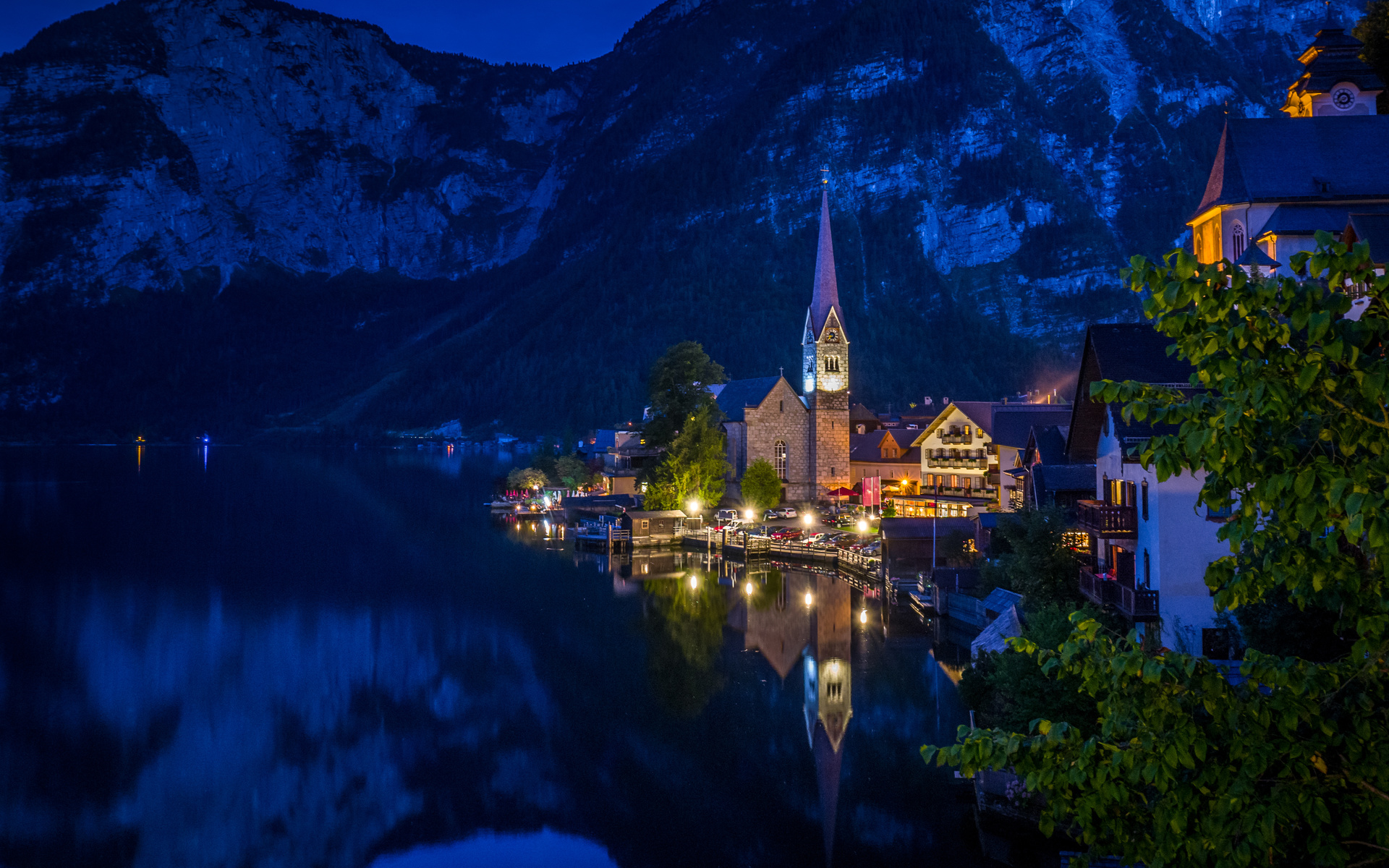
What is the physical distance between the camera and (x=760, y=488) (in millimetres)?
82062

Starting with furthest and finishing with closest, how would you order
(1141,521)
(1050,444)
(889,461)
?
(889,461)
(1050,444)
(1141,521)

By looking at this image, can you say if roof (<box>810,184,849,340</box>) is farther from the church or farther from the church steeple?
the church steeple

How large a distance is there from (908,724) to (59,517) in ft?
305

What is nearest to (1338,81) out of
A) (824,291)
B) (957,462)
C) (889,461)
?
(957,462)

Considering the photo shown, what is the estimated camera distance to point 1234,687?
24.5 ft

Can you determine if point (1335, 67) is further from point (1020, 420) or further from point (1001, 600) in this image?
point (1001, 600)

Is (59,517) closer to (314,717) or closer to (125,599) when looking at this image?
(125,599)

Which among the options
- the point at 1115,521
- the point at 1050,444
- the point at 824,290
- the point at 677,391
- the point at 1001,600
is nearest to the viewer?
the point at 1115,521

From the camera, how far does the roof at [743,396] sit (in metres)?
88.2

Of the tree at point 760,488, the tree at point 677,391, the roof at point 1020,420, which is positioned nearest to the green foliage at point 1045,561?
the roof at point 1020,420

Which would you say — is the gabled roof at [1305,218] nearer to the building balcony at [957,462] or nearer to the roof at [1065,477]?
the roof at [1065,477]

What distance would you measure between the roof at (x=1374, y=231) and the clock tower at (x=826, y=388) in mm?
54520

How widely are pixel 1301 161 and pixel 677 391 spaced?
48875 millimetres

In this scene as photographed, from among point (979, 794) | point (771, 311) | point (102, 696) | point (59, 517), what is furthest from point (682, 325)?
point (979, 794)
